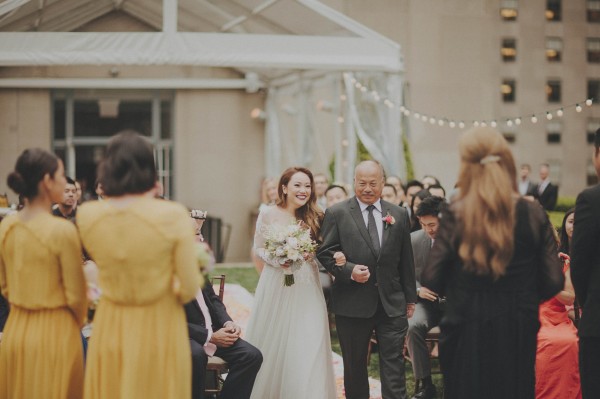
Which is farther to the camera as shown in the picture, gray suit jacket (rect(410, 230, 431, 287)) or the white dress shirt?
gray suit jacket (rect(410, 230, 431, 287))

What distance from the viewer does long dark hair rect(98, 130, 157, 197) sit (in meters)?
3.82

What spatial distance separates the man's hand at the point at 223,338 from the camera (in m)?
5.68

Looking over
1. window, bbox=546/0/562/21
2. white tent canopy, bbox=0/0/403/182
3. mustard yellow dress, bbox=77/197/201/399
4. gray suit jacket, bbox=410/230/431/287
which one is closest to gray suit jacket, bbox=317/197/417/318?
gray suit jacket, bbox=410/230/431/287

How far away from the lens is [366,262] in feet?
19.2

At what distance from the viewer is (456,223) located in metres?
4.08

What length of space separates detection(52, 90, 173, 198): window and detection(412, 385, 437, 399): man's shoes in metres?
12.4

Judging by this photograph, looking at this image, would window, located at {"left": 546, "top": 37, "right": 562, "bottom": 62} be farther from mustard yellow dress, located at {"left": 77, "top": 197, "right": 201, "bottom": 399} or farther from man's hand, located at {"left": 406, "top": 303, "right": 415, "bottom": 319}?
mustard yellow dress, located at {"left": 77, "top": 197, "right": 201, "bottom": 399}

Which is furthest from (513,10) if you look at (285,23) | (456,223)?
(456,223)

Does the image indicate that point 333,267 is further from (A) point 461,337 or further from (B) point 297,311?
(A) point 461,337

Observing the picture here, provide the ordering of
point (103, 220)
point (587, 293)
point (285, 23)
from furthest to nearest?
1. point (285, 23)
2. point (587, 293)
3. point (103, 220)

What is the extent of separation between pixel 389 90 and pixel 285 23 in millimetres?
2128

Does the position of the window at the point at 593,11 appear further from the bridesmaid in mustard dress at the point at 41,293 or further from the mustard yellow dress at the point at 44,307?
the mustard yellow dress at the point at 44,307

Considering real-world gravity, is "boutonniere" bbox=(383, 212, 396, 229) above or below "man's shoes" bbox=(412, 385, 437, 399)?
above

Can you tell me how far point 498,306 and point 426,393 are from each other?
2784mm
